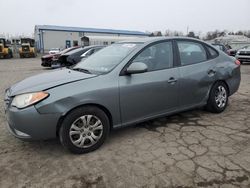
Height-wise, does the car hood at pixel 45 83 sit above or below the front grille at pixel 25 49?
below

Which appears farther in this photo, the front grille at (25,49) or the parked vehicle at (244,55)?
the front grille at (25,49)

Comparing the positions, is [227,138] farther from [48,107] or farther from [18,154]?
[18,154]

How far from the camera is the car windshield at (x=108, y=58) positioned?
3.74 meters

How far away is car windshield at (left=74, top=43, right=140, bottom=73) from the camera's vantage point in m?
3.74

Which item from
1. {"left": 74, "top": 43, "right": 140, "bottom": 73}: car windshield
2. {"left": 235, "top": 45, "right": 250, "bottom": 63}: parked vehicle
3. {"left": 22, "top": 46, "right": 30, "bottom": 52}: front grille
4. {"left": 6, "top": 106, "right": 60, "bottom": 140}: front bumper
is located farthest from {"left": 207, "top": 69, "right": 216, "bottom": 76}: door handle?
{"left": 22, "top": 46, "right": 30, "bottom": 52}: front grille

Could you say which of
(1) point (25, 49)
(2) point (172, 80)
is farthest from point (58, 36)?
(2) point (172, 80)

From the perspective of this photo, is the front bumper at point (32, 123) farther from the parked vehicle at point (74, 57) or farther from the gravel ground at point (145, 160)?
the parked vehicle at point (74, 57)

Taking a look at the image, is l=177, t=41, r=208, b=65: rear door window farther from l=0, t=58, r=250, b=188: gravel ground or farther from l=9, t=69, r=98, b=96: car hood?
l=9, t=69, r=98, b=96: car hood

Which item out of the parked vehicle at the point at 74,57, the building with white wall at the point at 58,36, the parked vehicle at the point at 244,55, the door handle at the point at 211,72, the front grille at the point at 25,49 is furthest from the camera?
the building with white wall at the point at 58,36

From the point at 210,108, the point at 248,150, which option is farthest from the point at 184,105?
the point at 248,150

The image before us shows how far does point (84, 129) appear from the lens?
3320 mm

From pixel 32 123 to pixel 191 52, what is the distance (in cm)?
300

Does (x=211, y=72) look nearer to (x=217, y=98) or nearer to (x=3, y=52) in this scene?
(x=217, y=98)

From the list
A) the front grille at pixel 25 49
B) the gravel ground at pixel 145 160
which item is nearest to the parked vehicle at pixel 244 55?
the gravel ground at pixel 145 160
